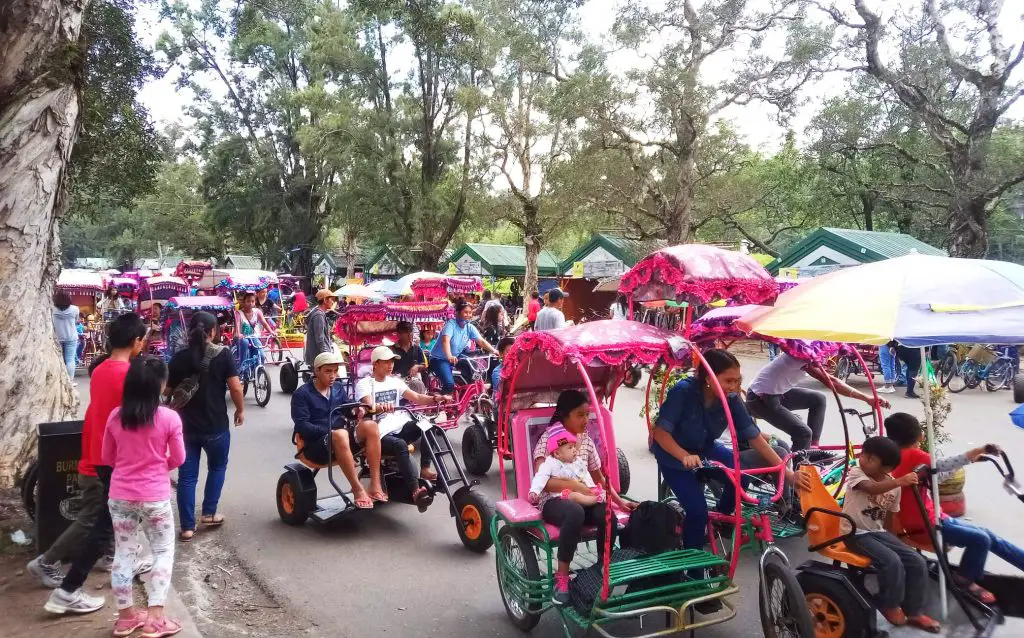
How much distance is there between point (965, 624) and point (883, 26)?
2015cm

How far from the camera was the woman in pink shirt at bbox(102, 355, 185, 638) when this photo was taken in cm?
381

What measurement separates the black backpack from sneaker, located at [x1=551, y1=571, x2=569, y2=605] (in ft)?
1.68

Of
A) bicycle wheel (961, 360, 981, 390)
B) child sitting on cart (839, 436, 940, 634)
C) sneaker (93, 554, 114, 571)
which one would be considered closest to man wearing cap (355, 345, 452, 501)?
sneaker (93, 554, 114, 571)

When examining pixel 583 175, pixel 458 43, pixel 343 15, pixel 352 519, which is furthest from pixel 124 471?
pixel 343 15

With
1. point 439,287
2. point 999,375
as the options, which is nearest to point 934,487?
point 999,375

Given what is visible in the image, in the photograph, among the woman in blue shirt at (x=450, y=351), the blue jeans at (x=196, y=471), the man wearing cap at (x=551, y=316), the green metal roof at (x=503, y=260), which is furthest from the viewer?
the green metal roof at (x=503, y=260)

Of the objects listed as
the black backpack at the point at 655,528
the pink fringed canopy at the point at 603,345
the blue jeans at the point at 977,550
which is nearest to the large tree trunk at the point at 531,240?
the pink fringed canopy at the point at 603,345

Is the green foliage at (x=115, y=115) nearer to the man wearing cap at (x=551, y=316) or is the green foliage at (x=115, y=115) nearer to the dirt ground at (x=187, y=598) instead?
the dirt ground at (x=187, y=598)

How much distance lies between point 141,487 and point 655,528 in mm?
2880

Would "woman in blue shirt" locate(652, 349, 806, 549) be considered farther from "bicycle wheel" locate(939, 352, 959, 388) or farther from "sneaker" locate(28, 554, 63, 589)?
"bicycle wheel" locate(939, 352, 959, 388)

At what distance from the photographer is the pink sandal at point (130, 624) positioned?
3.80 metres

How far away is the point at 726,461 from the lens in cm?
557

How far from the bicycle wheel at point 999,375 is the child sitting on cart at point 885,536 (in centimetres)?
1176

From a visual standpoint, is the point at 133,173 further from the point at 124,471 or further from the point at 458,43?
the point at 458,43
